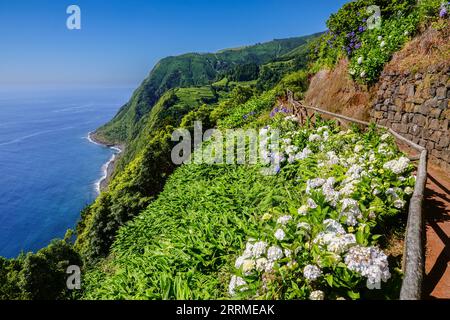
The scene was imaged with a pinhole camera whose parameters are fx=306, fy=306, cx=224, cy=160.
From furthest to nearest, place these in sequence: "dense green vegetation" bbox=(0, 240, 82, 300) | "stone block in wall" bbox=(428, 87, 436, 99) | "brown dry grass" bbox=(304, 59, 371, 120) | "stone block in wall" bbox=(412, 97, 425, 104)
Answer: "dense green vegetation" bbox=(0, 240, 82, 300) → "brown dry grass" bbox=(304, 59, 371, 120) → "stone block in wall" bbox=(412, 97, 425, 104) → "stone block in wall" bbox=(428, 87, 436, 99)

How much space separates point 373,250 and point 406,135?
672 centimetres

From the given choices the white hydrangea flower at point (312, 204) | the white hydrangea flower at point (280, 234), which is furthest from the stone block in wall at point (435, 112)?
the white hydrangea flower at point (280, 234)

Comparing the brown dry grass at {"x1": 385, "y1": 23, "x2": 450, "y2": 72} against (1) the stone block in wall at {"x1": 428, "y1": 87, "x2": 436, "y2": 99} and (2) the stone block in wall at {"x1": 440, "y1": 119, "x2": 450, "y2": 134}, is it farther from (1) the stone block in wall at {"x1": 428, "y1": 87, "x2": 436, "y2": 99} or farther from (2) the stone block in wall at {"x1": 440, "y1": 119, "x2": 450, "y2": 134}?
(2) the stone block in wall at {"x1": 440, "y1": 119, "x2": 450, "y2": 134}

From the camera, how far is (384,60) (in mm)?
10789

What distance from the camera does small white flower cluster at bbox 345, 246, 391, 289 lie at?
3342 millimetres

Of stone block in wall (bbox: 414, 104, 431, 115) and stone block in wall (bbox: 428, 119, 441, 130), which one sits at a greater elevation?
stone block in wall (bbox: 414, 104, 431, 115)

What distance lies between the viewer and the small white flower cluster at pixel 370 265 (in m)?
3.34

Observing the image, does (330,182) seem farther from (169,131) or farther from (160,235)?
(169,131)

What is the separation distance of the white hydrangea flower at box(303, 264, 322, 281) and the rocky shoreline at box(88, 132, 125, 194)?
92.1 meters

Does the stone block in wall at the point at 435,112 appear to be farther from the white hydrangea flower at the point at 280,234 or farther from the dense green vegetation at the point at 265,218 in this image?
the white hydrangea flower at the point at 280,234

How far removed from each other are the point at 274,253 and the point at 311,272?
1.67 feet

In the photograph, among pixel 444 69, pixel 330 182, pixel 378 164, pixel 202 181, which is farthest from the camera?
pixel 202 181

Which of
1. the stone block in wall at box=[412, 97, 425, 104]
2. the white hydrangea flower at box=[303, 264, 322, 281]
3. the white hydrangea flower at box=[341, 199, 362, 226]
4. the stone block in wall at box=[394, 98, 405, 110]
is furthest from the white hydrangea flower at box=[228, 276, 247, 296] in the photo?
the stone block in wall at box=[394, 98, 405, 110]

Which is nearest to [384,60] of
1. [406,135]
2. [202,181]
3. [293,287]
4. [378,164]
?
[406,135]
